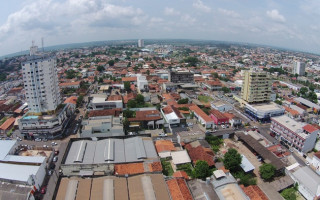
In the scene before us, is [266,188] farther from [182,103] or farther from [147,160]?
[182,103]

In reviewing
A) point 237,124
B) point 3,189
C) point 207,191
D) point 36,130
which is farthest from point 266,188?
point 36,130

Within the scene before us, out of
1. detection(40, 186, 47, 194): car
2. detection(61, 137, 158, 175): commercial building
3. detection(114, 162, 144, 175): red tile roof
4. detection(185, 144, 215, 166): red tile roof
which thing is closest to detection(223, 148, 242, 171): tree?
detection(185, 144, 215, 166): red tile roof

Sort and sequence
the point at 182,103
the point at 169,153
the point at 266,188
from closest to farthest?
the point at 266,188
the point at 169,153
the point at 182,103

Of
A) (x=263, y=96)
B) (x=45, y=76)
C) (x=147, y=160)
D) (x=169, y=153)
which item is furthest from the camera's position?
(x=263, y=96)

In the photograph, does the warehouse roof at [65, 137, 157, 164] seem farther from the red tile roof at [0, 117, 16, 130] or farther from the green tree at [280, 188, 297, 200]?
the red tile roof at [0, 117, 16, 130]

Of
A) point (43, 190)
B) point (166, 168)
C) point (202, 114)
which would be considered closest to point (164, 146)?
A: point (166, 168)

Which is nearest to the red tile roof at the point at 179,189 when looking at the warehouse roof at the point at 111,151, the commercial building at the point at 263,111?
the warehouse roof at the point at 111,151

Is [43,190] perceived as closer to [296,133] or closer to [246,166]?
[246,166]
